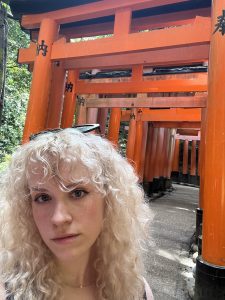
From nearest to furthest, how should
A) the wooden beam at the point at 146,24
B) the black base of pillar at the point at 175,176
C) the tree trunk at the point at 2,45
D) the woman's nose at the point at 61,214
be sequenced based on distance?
the woman's nose at the point at 61,214 < the tree trunk at the point at 2,45 < the wooden beam at the point at 146,24 < the black base of pillar at the point at 175,176

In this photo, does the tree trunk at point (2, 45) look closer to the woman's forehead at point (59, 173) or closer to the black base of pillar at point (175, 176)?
the woman's forehead at point (59, 173)

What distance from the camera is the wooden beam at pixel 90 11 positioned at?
12.1ft

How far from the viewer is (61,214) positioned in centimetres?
105

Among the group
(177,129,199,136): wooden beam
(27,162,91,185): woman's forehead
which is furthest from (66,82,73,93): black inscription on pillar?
(177,129,199,136): wooden beam

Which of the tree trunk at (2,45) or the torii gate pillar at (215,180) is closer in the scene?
the torii gate pillar at (215,180)

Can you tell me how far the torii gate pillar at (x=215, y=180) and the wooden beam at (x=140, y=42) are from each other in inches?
8.5

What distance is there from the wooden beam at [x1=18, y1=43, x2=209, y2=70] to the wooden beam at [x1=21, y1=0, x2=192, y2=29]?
0.40 metres

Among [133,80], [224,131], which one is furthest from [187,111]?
[224,131]

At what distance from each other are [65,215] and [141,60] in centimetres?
376

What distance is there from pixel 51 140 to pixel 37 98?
3411 millimetres

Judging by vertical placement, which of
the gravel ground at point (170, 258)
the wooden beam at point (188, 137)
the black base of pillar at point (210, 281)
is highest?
the wooden beam at point (188, 137)

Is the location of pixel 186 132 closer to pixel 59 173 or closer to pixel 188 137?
pixel 188 137

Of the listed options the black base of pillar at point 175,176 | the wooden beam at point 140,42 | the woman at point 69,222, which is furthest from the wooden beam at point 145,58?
the black base of pillar at point 175,176

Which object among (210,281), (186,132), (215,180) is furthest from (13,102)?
(186,132)
